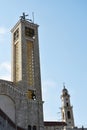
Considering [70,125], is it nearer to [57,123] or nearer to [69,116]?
[69,116]

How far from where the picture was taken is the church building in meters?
→ 47.9

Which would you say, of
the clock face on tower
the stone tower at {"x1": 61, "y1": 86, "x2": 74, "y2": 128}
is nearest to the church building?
the clock face on tower

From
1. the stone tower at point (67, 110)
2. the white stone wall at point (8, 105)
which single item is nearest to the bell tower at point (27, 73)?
the white stone wall at point (8, 105)

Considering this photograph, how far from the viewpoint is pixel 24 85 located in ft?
166

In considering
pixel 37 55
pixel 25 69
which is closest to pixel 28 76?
pixel 25 69

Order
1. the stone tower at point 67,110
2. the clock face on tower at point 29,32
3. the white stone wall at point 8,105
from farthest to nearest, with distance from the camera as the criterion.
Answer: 1. the stone tower at point 67,110
2. the clock face on tower at point 29,32
3. the white stone wall at point 8,105

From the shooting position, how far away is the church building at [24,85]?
47.9 metres

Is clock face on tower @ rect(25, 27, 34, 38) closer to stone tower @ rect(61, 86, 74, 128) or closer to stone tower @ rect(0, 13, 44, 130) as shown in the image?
stone tower @ rect(0, 13, 44, 130)

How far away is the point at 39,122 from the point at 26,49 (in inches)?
553

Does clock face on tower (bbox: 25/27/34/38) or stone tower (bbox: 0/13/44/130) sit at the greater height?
clock face on tower (bbox: 25/27/34/38)

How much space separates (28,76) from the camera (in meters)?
52.7

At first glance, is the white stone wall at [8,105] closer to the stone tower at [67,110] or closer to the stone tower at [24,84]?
the stone tower at [24,84]

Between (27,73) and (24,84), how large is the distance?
266cm

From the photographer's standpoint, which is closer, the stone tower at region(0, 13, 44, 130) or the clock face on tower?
the stone tower at region(0, 13, 44, 130)
